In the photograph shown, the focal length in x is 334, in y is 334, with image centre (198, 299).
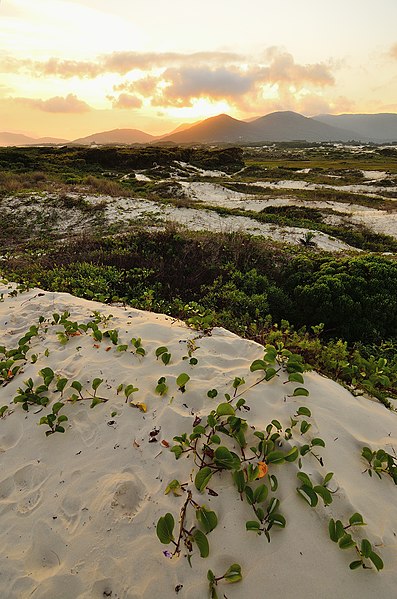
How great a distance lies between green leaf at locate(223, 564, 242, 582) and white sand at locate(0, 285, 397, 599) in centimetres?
7

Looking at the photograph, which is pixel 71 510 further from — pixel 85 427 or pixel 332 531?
pixel 332 531

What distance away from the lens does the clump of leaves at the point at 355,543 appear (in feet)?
7.38

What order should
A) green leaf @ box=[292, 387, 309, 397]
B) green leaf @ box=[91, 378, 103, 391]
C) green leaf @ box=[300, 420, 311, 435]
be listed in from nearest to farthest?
green leaf @ box=[300, 420, 311, 435] < green leaf @ box=[292, 387, 309, 397] < green leaf @ box=[91, 378, 103, 391]

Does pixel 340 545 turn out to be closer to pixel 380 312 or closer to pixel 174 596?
pixel 174 596

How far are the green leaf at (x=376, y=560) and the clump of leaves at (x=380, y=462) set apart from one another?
0.79m

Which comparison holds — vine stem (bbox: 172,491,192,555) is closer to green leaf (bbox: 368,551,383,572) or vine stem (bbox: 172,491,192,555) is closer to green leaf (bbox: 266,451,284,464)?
green leaf (bbox: 266,451,284,464)

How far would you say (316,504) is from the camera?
8.48 ft

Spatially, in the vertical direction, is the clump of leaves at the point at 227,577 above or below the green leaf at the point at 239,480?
below

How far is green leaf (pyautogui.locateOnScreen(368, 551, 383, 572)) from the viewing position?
2221 millimetres

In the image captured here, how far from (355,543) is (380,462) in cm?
90

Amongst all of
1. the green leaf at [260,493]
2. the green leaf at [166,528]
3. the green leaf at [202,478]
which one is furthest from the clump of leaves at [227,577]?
the green leaf at [202,478]

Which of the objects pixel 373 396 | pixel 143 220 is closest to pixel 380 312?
pixel 373 396

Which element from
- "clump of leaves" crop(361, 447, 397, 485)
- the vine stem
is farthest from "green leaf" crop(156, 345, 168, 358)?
"clump of leaves" crop(361, 447, 397, 485)

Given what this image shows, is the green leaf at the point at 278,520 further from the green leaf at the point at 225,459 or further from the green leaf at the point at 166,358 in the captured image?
the green leaf at the point at 166,358
